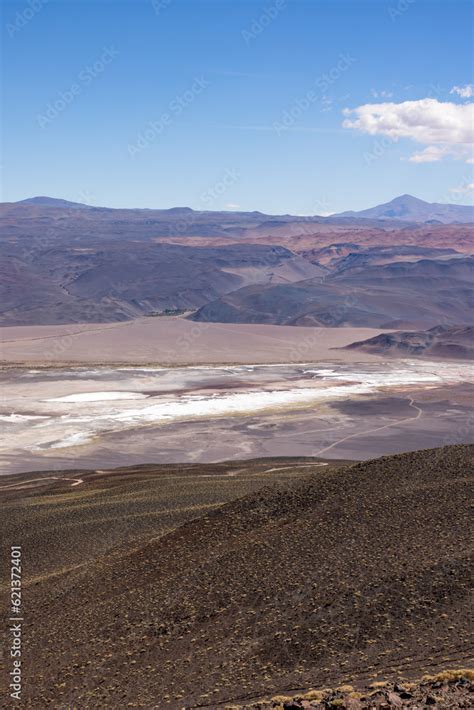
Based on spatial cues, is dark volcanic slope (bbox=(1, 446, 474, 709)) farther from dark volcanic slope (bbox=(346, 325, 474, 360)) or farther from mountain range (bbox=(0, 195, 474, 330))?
mountain range (bbox=(0, 195, 474, 330))

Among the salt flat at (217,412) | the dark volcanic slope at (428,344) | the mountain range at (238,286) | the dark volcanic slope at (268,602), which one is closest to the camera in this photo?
the dark volcanic slope at (268,602)

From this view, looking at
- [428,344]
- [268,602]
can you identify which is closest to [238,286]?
[428,344]

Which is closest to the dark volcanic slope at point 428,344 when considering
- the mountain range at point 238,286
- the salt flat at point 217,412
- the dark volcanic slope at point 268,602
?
the salt flat at point 217,412

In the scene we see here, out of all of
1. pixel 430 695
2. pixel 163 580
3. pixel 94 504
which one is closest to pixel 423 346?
pixel 94 504

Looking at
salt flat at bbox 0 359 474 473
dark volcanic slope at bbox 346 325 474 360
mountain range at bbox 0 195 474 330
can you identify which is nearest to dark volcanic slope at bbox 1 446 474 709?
salt flat at bbox 0 359 474 473

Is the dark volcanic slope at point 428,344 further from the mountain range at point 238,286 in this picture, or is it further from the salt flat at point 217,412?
the mountain range at point 238,286

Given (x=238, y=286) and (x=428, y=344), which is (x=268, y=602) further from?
(x=238, y=286)
